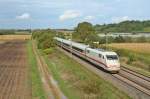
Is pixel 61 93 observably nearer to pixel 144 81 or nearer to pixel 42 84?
pixel 42 84

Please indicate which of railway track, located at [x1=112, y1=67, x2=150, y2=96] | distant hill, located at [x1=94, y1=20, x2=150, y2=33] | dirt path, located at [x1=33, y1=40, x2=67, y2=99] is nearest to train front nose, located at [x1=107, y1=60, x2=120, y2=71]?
railway track, located at [x1=112, y1=67, x2=150, y2=96]

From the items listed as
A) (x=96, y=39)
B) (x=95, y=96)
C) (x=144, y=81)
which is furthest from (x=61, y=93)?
(x=96, y=39)

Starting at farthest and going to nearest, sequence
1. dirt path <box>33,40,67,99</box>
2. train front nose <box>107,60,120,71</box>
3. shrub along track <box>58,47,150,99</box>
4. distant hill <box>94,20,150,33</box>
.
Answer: distant hill <box>94,20,150,33</box> → train front nose <box>107,60,120,71</box> → dirt path <box>33,40,67,99</box> → shrub along track <box>58,47,150,99</box>

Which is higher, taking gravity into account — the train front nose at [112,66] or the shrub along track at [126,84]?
the train front nose at [112,66]

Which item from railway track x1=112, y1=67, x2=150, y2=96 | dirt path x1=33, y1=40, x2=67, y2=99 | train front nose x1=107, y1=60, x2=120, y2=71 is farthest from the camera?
train front nose x1=107, y1=60, x2=120, y2=71

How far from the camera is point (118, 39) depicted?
125562mm

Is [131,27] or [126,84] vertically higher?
[131,27]

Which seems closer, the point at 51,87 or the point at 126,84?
the point at 51,87

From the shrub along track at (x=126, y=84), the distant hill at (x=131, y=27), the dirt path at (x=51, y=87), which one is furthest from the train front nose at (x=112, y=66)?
the distant hill at (x=131, y=27)

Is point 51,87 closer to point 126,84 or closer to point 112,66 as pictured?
point 126,84

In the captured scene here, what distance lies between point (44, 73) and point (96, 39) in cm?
6816

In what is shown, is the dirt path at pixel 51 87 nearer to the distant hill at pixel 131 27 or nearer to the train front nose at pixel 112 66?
the train front nose at pixel 112 66

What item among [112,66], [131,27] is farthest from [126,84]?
[131,27]

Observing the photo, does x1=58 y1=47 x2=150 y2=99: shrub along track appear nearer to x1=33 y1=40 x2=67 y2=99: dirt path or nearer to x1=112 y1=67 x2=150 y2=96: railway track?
x1=112 y1=67 x2=150 y2=96: railway track
